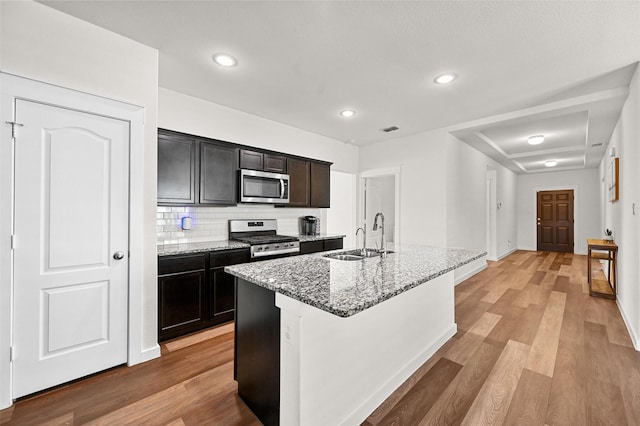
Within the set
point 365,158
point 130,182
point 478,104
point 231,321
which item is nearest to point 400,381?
point 231,321

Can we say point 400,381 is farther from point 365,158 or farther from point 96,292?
point 365,158

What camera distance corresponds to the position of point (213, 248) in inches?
118

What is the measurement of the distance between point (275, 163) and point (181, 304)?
2.17 metres

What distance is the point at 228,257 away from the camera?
3.14 meters

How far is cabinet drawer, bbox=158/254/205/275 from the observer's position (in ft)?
8.68

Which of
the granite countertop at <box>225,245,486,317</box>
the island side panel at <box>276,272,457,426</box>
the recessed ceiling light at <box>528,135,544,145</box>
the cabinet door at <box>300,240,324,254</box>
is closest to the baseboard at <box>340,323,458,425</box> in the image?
the island side panel at <box>276,272,457,426</box>

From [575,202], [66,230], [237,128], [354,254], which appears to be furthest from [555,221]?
[66,230]

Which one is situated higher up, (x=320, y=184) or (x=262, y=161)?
(x=262, y=161)

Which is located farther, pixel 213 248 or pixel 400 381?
pixel 213 248

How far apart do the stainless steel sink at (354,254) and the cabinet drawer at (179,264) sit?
4.56 ft

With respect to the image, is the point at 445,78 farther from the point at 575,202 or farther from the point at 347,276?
the point at 575,202

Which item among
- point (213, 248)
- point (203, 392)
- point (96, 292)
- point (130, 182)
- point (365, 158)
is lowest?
point (203, 392)

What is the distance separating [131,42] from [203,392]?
275cm

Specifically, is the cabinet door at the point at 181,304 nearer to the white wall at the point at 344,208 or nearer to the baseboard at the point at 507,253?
the white wall at the point at 344,208
